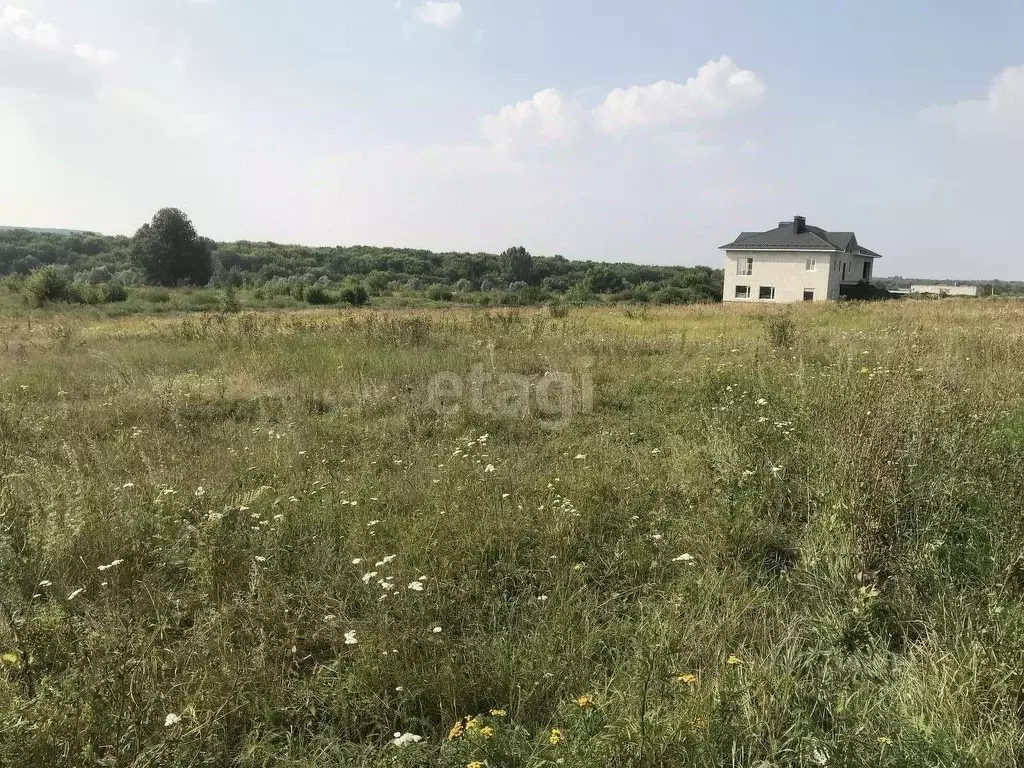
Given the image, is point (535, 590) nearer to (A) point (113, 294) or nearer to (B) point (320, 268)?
(A) point (113, 294)

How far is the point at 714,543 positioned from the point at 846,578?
28.1 inches

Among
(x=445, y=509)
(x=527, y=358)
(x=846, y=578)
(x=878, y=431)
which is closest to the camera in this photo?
(x=846, y=578)

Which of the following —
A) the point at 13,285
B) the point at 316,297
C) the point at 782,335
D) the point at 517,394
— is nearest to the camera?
the point at 517,394

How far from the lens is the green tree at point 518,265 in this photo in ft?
271

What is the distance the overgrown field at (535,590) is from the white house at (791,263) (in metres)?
43.0

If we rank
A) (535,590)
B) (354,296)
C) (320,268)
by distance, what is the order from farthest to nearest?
(320,268) < (354,296) < (535,590)

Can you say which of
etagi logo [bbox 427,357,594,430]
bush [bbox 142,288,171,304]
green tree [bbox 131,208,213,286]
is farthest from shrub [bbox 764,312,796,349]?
green tree [bbox 131,208,213,286]

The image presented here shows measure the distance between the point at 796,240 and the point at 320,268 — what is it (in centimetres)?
5704

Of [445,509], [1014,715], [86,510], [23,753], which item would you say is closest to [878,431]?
[1014,715]

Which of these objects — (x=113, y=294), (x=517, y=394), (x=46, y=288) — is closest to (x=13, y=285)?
(x=113, y=294)

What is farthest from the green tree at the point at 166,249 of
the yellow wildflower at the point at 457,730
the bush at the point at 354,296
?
the yellow wildflower at the point at 457,730

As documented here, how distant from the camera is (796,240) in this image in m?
45.6

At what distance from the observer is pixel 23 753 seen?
1919 mm

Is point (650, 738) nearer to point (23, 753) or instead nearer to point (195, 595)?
point (23, 753)
